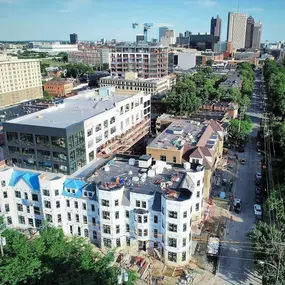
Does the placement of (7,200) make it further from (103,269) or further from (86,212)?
(103,269)

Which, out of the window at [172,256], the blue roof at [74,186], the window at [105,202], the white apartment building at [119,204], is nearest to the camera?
the white apartment building at [119,204]

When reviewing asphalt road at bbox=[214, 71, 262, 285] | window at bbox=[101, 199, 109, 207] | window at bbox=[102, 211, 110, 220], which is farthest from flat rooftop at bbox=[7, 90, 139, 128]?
asphalt road at bbox=[214, 71, 262, 285]

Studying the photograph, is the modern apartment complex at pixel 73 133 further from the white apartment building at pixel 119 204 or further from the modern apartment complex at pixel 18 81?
the modern apartment complex at pixel 18 81

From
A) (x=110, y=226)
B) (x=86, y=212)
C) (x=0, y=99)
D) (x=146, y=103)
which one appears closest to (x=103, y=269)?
(x=110, y=226)

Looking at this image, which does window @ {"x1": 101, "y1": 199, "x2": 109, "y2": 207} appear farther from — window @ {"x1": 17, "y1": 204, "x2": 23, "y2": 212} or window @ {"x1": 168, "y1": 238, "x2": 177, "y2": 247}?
window @ {"x1": 17, "y1": 204, "x2": 23, "y2": 212}

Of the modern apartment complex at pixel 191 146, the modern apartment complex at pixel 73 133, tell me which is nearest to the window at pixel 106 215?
the modern apartment complex at pixel 73 133

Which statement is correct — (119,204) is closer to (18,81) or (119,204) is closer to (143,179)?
(143,179)
